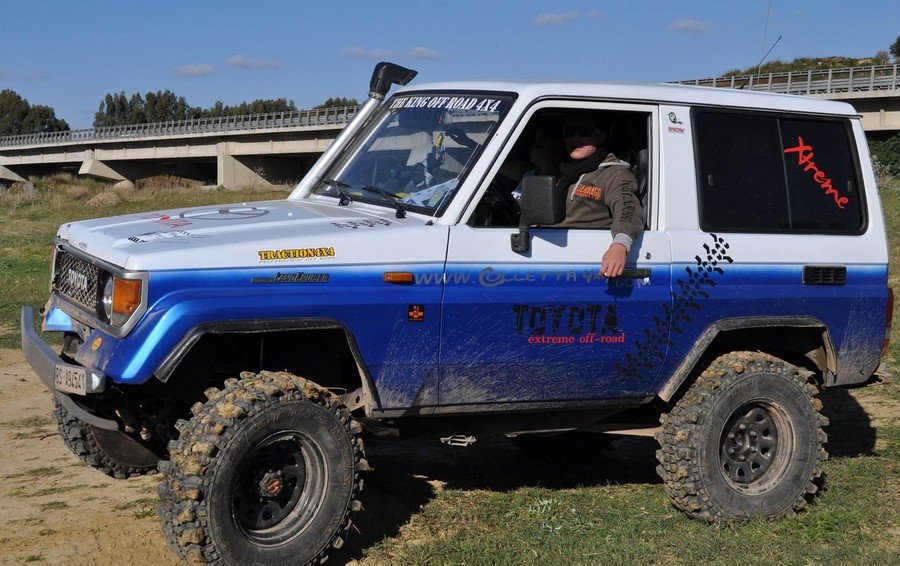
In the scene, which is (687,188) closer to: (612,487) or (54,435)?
(612,487)

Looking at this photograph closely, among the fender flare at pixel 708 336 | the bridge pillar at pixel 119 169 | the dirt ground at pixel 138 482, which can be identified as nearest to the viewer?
the dirt ground at pixel 138 482

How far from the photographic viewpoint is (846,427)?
8086 mm

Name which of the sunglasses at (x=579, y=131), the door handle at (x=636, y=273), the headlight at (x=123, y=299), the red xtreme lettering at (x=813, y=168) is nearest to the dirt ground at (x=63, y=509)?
the headlight at (x=123, y=299)

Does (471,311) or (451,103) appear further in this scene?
(451,103)

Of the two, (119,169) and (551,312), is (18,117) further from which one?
(551,312)

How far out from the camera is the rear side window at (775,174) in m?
5.69

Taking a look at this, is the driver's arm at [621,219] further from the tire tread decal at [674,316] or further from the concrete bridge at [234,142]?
the concrete bridge at [234,142]

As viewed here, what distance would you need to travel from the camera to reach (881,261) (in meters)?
6.14

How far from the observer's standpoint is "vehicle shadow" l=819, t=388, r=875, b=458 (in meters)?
7.42

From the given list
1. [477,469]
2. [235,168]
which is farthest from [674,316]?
[235,168]

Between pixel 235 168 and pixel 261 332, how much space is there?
64.9 meters

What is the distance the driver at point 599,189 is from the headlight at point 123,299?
223cm

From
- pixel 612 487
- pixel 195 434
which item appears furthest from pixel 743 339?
pixel 195 434

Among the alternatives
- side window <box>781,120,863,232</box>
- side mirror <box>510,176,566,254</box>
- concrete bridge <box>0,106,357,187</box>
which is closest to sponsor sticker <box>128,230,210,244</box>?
side mirror <box>510,176,566,254</box>
